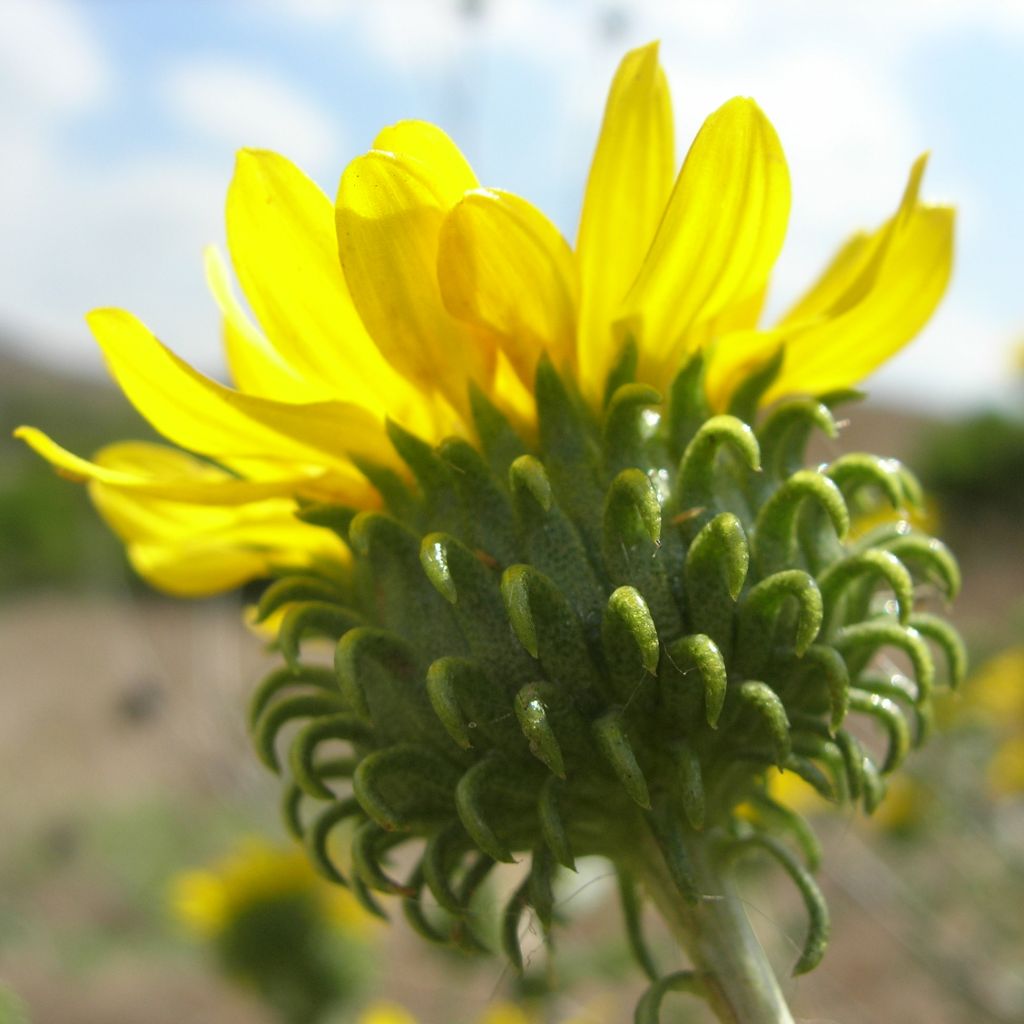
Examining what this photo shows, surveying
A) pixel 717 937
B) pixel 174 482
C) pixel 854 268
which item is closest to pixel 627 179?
pixel 854 268

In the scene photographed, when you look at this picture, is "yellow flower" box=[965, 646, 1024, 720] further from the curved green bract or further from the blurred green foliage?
the blurred green foliage

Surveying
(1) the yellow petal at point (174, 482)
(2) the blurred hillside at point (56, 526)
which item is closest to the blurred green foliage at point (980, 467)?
(2) the blurred hillside at point (56, 526)

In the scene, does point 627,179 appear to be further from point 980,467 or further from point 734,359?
point 980,467

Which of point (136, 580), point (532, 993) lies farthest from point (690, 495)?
point (136, 580)

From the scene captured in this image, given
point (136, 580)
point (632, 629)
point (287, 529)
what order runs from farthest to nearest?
point (136, 580)
point (287, 529)
point (632, 629)

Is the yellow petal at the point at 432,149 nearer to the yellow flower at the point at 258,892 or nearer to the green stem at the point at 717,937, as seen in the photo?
the green stem at the point at 717,937

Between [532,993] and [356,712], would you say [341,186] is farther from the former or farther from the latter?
[532,993]
